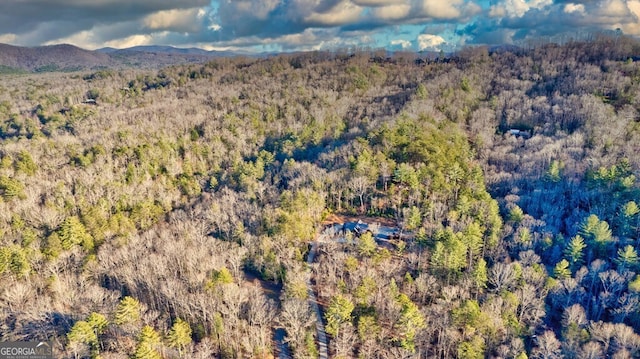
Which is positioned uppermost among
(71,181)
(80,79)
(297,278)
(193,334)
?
(80,79)

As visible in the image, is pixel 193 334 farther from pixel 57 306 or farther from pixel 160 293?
pixel 57 306

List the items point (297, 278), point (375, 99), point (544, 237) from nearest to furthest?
point (297, 278) < point (544, 237) < point (375, 99)

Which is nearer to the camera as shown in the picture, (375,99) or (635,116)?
(635,116)

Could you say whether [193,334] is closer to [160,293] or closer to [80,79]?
[160,293]

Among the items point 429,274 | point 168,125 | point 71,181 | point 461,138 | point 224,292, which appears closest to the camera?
point 224,292


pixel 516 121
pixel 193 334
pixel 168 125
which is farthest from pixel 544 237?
pixel 168 125

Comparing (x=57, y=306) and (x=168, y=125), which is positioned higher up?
(x=168, y=125)

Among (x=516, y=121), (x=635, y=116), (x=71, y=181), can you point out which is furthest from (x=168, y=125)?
(x=635, y=116)
